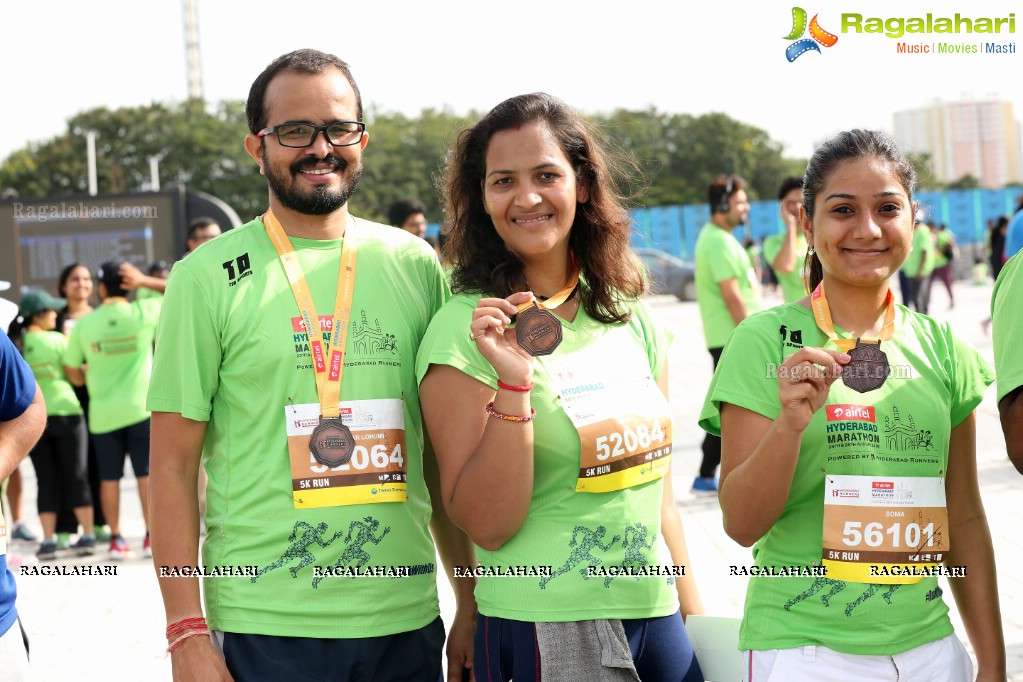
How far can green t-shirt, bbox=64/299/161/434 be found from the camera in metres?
7.62

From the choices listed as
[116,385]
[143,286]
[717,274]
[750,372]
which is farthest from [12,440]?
[717,274]

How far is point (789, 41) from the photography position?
730cm

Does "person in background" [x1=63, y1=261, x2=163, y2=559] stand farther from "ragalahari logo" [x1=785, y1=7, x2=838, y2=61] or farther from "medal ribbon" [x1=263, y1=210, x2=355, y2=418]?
"medal ribbon" [x1=263, y1=210, x2=355, y2=418]

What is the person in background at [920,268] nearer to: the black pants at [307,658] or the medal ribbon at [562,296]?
the medal ribbon at [562,296]

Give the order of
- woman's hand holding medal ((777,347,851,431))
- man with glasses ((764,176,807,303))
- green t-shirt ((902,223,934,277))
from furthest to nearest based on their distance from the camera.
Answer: green t-shirt ((902,223,934,277)), man with glasses ((764,176,807,303)), woman's hand holding medal ((777,347,851,431))

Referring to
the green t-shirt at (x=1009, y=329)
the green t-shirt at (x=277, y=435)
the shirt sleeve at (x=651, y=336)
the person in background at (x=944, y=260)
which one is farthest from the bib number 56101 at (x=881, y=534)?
the person in background at (x=944, y=260)

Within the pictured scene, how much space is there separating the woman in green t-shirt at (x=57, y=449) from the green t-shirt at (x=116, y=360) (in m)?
0.29

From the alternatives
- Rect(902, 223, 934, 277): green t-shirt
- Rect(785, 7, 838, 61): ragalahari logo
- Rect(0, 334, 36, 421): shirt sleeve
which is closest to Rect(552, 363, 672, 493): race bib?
Rect(0, 334, 36, 421): shirt sleeve

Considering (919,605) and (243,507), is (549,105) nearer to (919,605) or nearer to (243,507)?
(243,507)

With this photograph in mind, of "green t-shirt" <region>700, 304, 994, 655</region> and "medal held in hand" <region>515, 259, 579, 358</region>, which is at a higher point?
"medal held in hand" <region>515, 259, 579, 358</region>

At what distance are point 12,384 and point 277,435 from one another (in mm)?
769

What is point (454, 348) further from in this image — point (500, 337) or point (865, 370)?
point (865, 370)

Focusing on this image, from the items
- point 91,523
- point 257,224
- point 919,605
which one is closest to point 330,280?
point 257,224

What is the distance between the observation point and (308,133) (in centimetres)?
269
